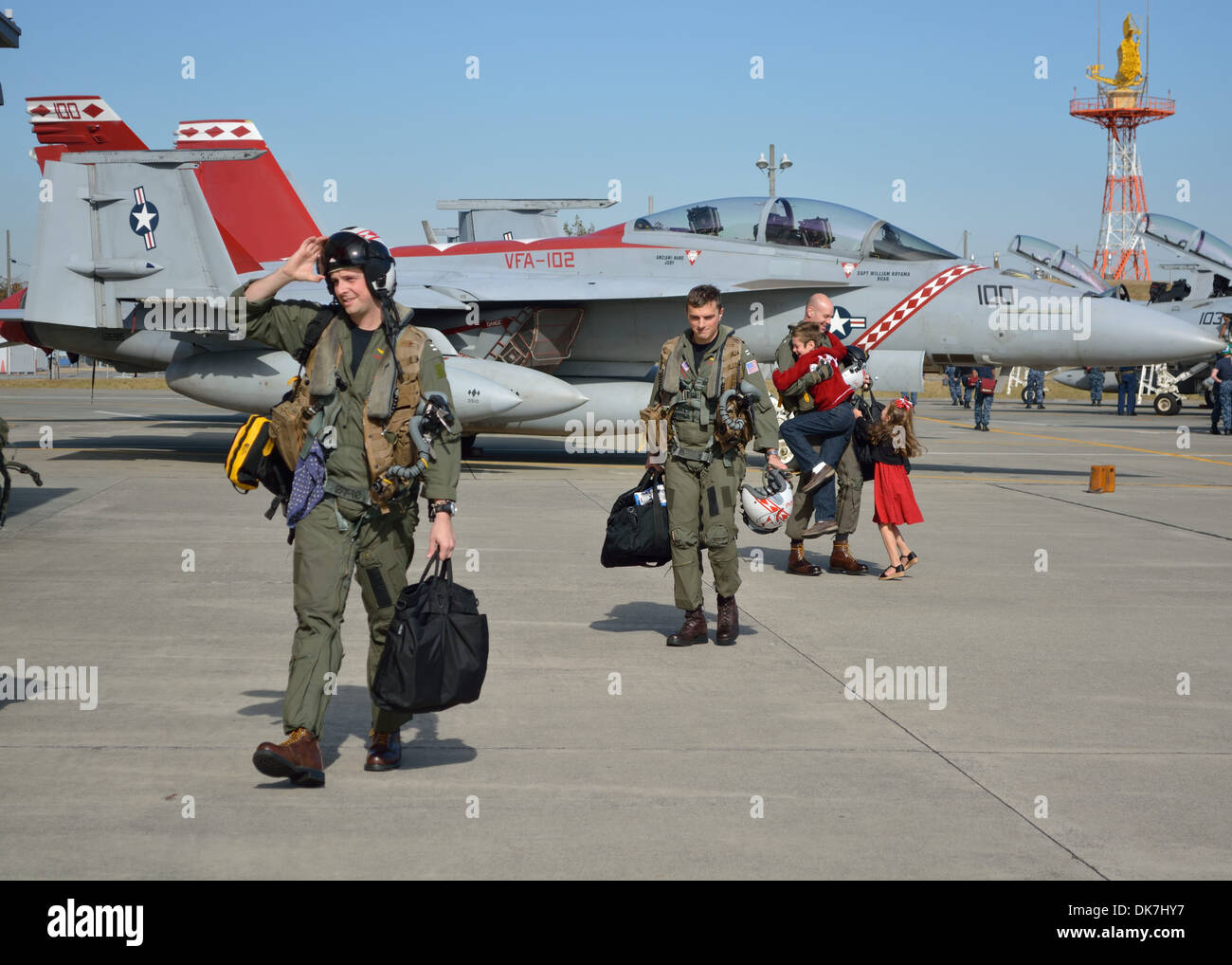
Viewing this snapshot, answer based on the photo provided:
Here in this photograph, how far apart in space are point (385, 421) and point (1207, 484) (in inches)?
540

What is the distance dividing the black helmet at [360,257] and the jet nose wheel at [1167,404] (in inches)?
1245

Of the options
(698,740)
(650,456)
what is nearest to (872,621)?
(650,456)

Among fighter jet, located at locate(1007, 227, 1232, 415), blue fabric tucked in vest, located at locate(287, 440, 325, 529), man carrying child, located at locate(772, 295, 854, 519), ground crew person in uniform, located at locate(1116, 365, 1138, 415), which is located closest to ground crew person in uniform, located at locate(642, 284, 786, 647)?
man carrying child, located at locate(772, 295, 854, 519)

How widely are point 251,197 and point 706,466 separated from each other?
1494cm

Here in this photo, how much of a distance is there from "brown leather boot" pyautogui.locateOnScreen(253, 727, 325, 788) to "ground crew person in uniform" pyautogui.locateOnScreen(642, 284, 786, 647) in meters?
2.84

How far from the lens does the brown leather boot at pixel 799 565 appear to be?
918cm

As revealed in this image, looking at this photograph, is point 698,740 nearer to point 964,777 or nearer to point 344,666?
point 964,777

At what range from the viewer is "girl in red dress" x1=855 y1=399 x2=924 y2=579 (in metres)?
8.91

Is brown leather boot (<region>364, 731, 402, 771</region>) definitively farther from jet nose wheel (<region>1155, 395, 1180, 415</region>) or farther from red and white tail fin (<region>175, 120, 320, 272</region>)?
jet nose wheel (<region>1155, 395, 1180, 415</region>)

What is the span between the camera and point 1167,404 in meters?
32.4

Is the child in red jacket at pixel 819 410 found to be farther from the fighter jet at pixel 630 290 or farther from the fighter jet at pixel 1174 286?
the fighter jet at pixel 1174 286

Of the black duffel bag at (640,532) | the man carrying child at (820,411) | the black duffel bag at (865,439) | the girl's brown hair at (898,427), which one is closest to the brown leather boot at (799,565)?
the man carrying child at (820,411)

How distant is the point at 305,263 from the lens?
179 inches

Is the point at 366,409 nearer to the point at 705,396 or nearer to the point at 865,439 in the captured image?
the point at 705,396
